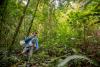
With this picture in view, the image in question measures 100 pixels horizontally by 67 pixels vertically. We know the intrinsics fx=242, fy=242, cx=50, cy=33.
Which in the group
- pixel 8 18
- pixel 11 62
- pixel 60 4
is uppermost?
pixel 60 4

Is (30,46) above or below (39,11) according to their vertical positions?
below

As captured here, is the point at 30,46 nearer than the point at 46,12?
Yes

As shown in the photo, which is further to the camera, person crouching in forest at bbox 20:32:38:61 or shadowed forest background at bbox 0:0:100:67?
person crouching in forest at bbox 20:32:38:61

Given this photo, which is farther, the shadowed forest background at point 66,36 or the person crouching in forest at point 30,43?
the person crouching in forest at point 30,43

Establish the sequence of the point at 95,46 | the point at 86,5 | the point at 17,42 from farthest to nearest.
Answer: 1. the point at 17,42
2. the point at 86,5
3. the point at 95,46

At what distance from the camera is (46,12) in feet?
57.3

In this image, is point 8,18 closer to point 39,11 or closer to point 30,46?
point 30,46

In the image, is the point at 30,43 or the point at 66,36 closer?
the point at 30,43

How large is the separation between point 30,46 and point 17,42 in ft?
15.2

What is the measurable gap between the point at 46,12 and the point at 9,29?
5.87m

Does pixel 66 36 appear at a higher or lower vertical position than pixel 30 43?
higher

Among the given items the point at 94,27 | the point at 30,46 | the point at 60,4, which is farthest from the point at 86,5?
the point at 60,4

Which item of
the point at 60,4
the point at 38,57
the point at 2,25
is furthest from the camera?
the point at 60,4

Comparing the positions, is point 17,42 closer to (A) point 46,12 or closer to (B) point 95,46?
(A) point 46,12
